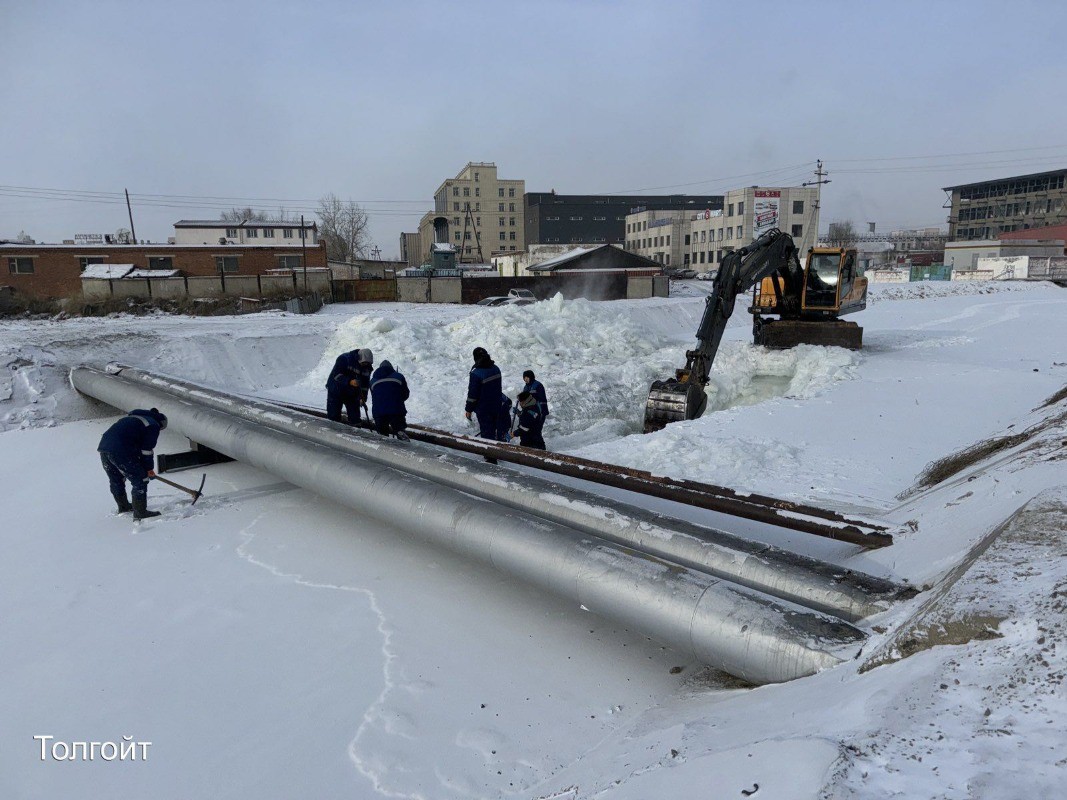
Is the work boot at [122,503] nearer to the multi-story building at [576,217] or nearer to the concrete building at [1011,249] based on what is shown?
the concrete building at [1011,249]

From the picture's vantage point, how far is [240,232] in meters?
48.1

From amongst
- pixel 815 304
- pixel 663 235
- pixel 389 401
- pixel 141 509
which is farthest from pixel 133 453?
pixel 663 235

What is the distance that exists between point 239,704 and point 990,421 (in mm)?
9138

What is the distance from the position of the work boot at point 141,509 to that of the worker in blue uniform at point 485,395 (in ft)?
12.0

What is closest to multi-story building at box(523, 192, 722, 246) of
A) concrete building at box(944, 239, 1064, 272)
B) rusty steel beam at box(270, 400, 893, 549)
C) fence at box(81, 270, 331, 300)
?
concrete building at box(944, 239, 1064, 272)

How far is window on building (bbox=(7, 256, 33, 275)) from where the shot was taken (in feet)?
106

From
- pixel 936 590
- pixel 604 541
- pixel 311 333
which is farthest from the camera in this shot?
pixel 311 333

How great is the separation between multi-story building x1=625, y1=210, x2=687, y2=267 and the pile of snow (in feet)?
172

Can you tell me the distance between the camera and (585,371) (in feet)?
43.8

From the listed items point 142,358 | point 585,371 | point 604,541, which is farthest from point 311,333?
point 604,541

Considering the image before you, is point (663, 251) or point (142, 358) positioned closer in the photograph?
point (142, 358)

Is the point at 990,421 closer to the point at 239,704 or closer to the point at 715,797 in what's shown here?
the point at 715,797

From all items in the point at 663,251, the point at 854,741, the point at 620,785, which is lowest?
the point at 620,785

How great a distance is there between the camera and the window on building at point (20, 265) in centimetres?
3228
